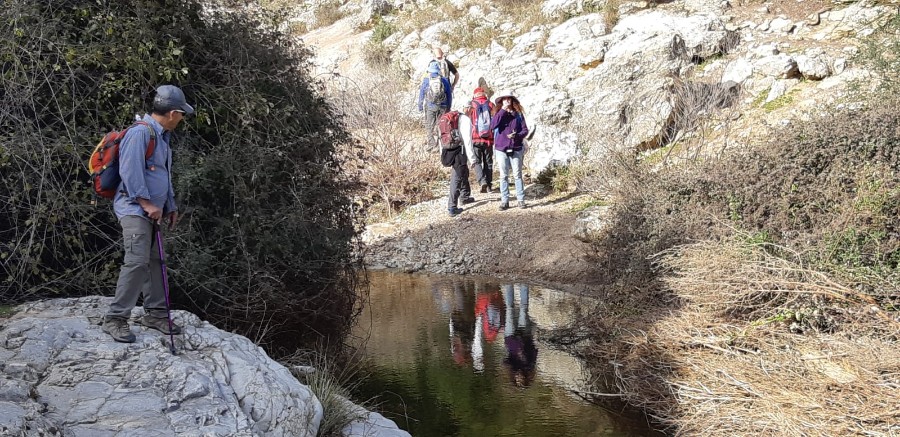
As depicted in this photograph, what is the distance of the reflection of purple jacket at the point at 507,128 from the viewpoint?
12781mm

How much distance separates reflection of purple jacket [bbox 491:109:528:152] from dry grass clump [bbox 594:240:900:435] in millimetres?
5419

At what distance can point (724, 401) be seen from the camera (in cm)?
622

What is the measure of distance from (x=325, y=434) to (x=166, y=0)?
13.9 feet

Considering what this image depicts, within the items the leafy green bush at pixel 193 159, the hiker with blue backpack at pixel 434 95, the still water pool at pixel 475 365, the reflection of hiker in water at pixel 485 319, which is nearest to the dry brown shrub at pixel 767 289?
the still water pool at pixel 475 365

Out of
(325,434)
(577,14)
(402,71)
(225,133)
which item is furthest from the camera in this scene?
(402,71)

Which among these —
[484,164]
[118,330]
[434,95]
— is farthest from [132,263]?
[484,164]

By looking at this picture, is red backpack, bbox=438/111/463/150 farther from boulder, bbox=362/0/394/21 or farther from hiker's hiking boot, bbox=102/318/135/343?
boulder, bbox=362/0/394/21

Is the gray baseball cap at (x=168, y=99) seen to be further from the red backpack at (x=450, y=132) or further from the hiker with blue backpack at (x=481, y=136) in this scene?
the hiker with blue backpack at (x=481, y=136)

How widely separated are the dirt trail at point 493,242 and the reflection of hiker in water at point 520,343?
98 cm

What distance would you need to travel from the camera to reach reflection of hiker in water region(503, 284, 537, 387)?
805 centimetres

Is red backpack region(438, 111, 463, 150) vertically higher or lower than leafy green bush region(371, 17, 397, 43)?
lower

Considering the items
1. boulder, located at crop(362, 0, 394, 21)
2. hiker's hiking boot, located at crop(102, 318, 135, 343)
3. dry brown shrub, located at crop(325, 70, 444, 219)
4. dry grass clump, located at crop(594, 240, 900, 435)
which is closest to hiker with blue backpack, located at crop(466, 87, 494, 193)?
dry brown shrub, located at crop(325, 70, 444, 219)

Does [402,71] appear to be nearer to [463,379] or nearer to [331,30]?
[331,30]

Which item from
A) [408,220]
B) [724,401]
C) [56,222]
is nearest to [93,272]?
[56,222]
